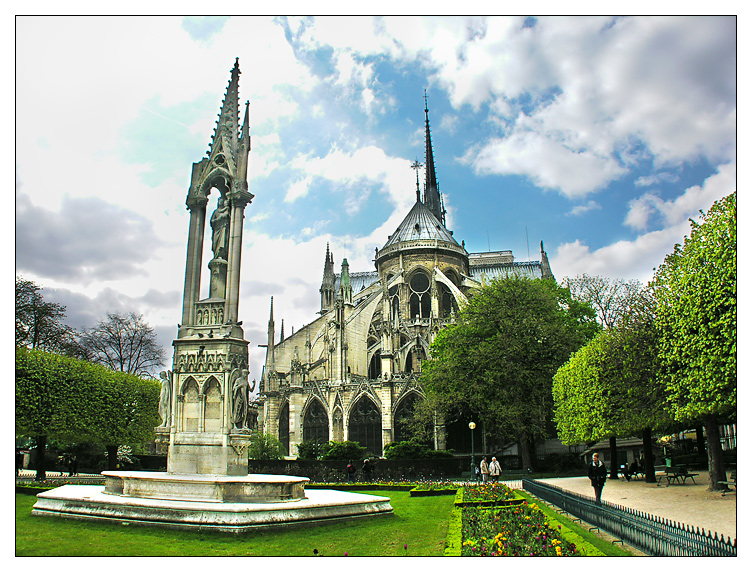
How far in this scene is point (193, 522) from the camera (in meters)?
8.82

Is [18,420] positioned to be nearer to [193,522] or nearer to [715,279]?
[193,522]

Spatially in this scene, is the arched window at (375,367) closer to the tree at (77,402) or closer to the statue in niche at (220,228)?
the tree at (77,402)

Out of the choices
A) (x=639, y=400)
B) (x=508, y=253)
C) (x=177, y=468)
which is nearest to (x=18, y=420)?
(x=177, y=468)

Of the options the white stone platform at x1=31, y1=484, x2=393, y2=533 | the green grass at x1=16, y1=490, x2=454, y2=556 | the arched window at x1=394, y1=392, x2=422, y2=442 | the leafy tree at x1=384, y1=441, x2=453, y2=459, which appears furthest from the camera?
the arched window at x1=394, y1=392, x2=422, y2=442

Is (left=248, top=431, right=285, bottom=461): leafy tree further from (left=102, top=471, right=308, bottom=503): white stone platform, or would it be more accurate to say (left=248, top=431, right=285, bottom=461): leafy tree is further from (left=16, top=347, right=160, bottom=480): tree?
(left=102, top=471, right=308, bottom=503): white stone platform

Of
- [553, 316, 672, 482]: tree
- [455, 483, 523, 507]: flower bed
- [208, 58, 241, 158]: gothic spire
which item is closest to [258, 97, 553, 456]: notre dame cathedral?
[553, 316, 672, 482]: tree

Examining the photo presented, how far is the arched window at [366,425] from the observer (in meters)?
44.4

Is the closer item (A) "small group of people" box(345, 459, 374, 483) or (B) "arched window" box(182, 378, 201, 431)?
(B) "arched window" box(182, 378, 201, 431)

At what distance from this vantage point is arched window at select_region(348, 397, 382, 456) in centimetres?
4438

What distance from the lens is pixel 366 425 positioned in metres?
44.7

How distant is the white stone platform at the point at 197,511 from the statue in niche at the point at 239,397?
1.93 metres

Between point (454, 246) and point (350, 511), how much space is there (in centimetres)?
5124

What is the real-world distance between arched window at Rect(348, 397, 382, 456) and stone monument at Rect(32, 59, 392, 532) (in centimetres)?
3272

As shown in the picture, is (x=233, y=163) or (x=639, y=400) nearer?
(x=233, y=163)
